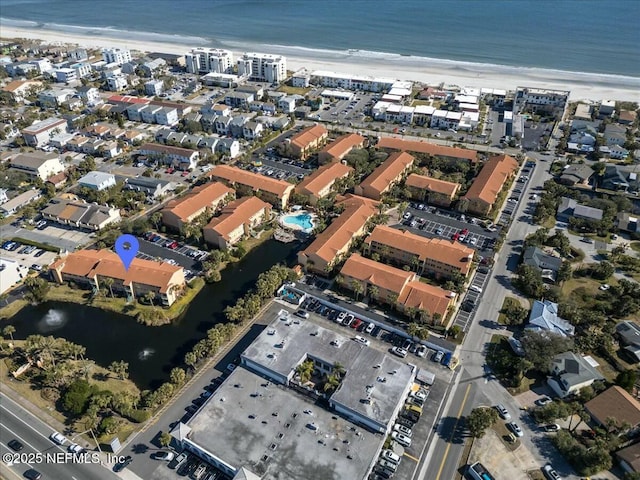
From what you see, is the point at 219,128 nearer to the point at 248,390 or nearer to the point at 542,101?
the point at 248,390

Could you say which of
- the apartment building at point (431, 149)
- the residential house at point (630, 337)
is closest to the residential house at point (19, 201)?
the apartment building at point (431, 149)

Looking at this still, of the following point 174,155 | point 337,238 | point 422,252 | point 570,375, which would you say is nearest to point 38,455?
point 337,238

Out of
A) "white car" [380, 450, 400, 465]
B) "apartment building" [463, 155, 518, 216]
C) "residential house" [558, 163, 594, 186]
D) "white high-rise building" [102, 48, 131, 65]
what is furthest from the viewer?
"white high-rise building" [102, 48, 131, 65]

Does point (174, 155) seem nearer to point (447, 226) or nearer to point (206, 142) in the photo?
point (206, 142)

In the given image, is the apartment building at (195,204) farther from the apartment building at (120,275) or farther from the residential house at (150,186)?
the apartment building at (120,275)

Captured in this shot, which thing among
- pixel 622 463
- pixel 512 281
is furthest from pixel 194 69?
pixel 622 463

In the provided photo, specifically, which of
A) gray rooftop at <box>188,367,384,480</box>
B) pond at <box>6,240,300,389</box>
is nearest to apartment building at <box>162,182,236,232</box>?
pond at <box>6,240,300,389</box>

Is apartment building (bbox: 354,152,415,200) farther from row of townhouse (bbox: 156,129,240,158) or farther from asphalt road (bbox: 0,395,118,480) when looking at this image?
asphalt road (bbox: 0,395,118,480)
